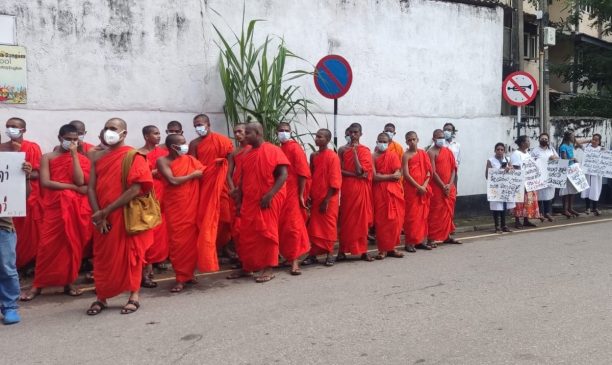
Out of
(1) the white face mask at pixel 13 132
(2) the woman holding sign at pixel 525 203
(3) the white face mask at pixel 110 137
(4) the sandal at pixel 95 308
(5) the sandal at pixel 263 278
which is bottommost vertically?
(5) the sandal at pixel 263 278

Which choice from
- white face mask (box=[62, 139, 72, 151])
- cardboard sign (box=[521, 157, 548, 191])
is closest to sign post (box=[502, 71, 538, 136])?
cardboard sign (box=[521, 157, 548, 191])

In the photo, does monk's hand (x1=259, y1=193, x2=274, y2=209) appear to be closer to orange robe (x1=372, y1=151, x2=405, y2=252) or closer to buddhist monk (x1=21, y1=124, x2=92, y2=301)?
→ buddhist monk (x1=21, y1=124, x2=92, y2=301)

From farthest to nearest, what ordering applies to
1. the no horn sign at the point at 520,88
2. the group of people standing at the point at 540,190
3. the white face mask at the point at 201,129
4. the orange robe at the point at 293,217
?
1. the no horn sign at the point at 520,88
2. the group of people standing at the point at 540,190
3. the white face mask at the point at 201,129
4. the orange robe at the point at 293,217

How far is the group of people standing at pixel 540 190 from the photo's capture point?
11023 millimetres

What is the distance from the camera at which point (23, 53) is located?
27.0 feet

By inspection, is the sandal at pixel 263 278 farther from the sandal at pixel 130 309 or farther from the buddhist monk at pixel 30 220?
the buddhist monk at pixel 30 220

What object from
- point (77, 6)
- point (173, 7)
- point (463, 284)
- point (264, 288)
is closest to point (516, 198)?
point (463, 284)

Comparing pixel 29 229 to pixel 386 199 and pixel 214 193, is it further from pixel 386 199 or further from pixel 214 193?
pixel 386 199

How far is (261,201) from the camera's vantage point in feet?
23.1

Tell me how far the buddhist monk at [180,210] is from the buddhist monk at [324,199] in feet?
6.08

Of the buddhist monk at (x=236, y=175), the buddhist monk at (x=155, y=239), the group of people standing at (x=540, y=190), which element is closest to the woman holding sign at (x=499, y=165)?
the group of people standing at (x=540, y=190)

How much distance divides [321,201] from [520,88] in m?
5.94

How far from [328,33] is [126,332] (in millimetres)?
7637

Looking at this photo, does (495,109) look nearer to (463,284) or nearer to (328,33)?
(328,33)
